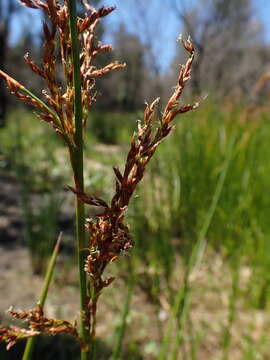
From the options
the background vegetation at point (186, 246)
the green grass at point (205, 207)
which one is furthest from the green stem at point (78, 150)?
the green grass at point (205, 207)

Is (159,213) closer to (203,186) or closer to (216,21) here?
(203,186)

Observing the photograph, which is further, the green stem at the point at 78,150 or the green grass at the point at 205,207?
the green grass at the point at 205,207

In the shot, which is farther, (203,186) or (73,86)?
(203,186)

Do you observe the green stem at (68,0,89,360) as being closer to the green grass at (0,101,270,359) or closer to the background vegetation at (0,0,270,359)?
the background vegetation at (0,0,270,359)

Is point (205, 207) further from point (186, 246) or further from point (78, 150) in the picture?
point (78, 150)

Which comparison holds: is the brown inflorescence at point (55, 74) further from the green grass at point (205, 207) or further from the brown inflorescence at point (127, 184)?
the green grass at point (205, 207)

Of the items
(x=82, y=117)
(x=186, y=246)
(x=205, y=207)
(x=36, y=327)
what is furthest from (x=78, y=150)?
(x=205, y=207)

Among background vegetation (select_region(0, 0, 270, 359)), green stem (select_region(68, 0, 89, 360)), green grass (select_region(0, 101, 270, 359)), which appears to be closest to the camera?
green stem (select_region(68, 0, 89, 360))

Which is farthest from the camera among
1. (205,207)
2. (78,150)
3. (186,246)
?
(205,207)

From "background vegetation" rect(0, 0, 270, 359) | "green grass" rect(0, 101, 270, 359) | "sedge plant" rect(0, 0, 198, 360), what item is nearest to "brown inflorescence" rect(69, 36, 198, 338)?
"sedge plant" rect(0, 0, 198, 360)

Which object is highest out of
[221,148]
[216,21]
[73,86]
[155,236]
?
[216,21]

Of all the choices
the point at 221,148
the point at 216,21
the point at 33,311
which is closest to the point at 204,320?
the point at 221,148
